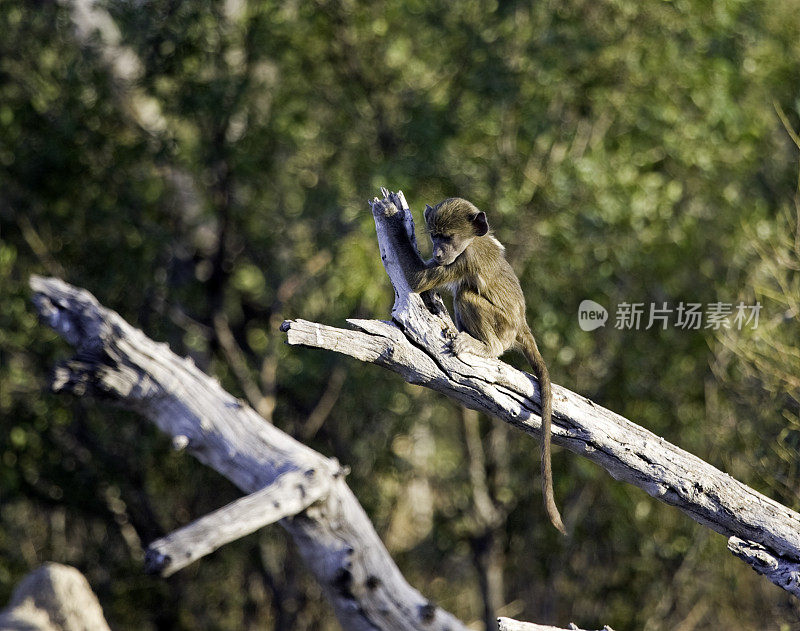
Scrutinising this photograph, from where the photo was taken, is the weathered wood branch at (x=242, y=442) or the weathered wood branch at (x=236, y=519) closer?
the weathered wood branch at (x=236, y=519)

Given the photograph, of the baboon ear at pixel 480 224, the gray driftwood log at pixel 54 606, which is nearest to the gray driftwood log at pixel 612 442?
the baboon ear at pixel 480 224

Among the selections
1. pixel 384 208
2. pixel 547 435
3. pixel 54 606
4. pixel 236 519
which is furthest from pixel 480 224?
pixel 54 606

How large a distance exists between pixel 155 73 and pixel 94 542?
15.3ft

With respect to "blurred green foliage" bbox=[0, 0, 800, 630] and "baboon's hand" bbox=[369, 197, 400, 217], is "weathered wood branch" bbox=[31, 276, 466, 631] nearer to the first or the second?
"baboon's hand" bbox=[369, 197, 400, 217]

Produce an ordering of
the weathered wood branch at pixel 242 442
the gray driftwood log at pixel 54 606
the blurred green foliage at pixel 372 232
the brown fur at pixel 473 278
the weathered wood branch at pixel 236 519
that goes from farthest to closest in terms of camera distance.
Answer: the blurred green foliage at pixel 372 232 → the gray driftwood log at pixel 54 606 → the weathered wood branch at pixel 242 442 → the brown fur at pixel 473 278 → the weathered wood branch at pixel 236 519

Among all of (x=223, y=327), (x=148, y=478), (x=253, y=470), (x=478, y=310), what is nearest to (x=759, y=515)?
(x=478, y=310)

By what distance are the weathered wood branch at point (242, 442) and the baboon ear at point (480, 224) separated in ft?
6.04

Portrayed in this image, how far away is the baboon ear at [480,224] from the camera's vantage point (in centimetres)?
498

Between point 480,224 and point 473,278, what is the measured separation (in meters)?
0.29

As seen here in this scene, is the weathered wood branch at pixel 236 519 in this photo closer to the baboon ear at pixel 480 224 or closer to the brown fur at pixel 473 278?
the brown fur at pixel 473 278

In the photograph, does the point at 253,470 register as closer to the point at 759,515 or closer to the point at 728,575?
the point at 759,515

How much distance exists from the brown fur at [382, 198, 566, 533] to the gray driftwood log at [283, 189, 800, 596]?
316mm

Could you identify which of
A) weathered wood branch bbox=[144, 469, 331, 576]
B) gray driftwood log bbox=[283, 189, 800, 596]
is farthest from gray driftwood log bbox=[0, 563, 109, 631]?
gray driftwood log bbox=[283, 189, 800, 596]

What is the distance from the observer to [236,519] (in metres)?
4.98
